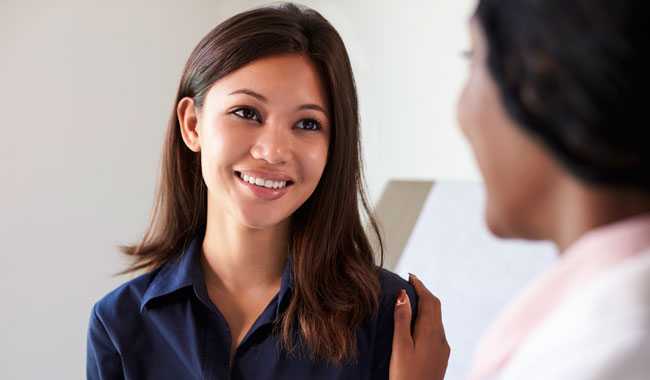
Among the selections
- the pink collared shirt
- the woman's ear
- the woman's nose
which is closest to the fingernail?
the woman's nose

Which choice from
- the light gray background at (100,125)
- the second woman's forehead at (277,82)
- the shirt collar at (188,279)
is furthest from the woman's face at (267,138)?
the light gray background at (100,125)

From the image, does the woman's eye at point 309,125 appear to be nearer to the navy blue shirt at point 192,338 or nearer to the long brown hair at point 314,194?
the long brown hair at point 314,194

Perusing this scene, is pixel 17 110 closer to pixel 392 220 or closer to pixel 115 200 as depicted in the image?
pixel 115 200

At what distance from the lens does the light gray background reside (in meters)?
2.47

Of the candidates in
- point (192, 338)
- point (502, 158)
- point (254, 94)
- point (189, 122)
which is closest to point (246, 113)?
point (254, 94)

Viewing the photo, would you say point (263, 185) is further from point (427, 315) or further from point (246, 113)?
point (427, 315)

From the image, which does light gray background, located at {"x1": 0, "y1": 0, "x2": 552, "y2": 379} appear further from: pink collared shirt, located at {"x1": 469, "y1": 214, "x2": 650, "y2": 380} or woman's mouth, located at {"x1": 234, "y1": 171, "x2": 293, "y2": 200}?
pink collared shirt, located at {"x1": 469, "y1": 214, "x2": 650, "y2": 380}

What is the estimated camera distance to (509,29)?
0.52 m

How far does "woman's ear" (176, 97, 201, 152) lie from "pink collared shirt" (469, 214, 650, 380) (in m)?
0.92

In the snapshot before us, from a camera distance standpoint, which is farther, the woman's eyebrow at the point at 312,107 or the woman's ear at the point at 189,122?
the woman's ear at the point at 189,122

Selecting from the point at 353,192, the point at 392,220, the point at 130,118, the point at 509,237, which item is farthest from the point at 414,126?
the point at 509,237

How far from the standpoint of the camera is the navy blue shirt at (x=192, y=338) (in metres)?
1.37

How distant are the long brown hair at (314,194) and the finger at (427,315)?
76mm

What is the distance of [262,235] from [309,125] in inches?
8.6
